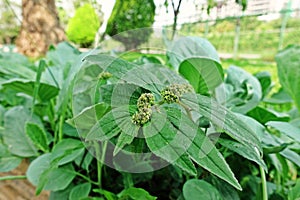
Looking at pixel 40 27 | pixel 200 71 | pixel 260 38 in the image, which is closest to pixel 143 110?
pixel 200 71

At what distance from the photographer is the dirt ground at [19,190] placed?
1.19ft

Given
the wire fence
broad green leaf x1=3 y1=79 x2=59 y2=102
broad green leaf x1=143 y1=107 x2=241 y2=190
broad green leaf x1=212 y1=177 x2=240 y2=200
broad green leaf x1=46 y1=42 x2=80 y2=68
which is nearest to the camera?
broad green leaf x1=143 y1=107 x2=241 y2=190

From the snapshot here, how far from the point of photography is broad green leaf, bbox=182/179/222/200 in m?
0.22

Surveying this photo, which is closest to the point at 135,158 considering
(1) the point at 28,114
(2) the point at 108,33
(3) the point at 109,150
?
(3) the point at 109,150

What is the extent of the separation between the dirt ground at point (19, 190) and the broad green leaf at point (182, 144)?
234 millimetres

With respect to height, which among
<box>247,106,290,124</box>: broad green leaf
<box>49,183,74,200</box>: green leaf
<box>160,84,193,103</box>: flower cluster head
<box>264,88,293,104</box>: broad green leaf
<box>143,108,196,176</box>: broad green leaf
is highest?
<box>160,84,193,103</box>: flower cluster head

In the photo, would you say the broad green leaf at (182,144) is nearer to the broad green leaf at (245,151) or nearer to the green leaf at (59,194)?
the broad green leaf at (245,151)

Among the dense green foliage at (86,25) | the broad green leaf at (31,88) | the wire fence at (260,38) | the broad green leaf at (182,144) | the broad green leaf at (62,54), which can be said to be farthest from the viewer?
the wire fence at (260,38)

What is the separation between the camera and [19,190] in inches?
15.2

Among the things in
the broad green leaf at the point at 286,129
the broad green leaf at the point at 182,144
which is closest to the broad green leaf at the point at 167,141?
the broad green leaf at the point at 182,144

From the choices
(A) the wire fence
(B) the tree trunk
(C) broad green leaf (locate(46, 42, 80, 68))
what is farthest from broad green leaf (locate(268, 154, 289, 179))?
(A) the wire fence

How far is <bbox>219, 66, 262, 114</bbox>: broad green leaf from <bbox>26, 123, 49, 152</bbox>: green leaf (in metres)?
0.20

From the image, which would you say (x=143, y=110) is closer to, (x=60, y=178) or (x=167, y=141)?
(x=167, y=141)

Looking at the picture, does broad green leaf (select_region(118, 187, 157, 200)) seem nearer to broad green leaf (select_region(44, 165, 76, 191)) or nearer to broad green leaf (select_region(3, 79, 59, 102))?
broad green leaf (select_region(44, 165, 76, 191))
